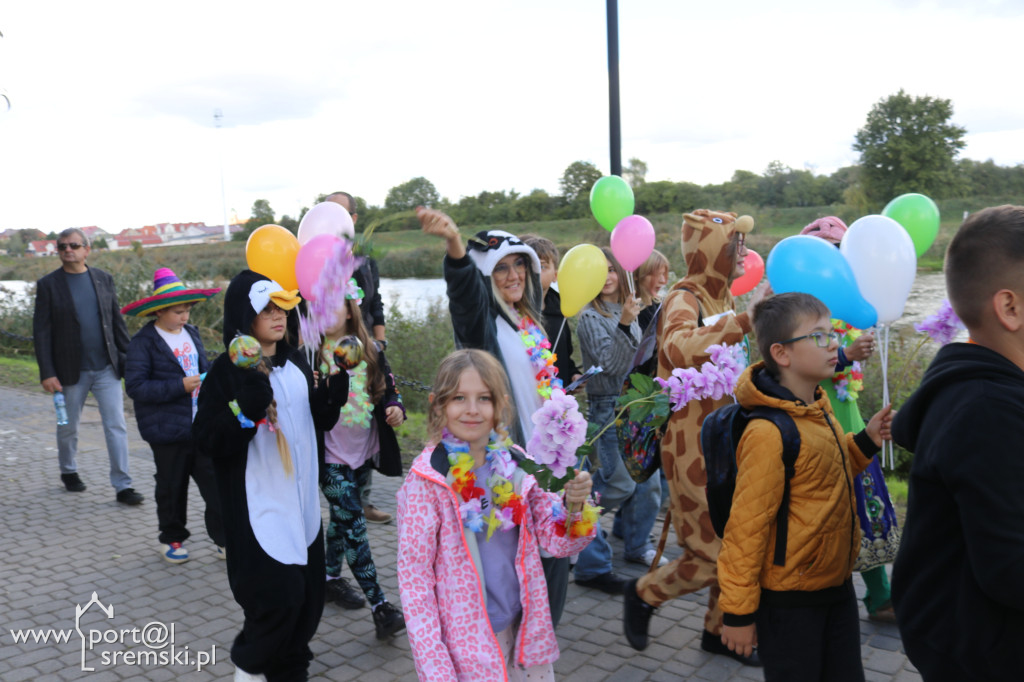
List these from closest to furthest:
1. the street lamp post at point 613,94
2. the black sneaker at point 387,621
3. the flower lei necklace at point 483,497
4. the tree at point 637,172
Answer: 1. the flower lei necklace at point 483,497
2. the black sneaker at point 387,621
3. the street lamp post at point 613,94
4. the tree at point 637,172

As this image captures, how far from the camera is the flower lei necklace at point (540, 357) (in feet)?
12.9

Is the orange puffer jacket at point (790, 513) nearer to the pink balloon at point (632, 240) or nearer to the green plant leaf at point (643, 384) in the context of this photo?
the green plant leaf at point (643, 384)

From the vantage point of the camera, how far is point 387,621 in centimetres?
417

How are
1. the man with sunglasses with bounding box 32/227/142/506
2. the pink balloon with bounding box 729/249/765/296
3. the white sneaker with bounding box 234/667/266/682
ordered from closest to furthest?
the white sneaker with bounding box 234/667/266/682
the pink balloon with bounding box 729/249/765/296
the man with sunglasses with bounding box 32/227/142/506

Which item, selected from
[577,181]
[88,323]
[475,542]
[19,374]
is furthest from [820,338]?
[19,374]

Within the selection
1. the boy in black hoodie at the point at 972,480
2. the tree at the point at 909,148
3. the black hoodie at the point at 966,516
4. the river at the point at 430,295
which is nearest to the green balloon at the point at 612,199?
the river at the point at 430,295

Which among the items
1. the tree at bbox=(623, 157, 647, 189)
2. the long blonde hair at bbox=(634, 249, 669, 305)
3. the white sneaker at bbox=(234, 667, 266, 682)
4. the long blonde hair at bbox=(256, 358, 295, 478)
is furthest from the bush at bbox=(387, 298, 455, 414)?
the white sneaker at bbox=(234, 667, 266, 682)

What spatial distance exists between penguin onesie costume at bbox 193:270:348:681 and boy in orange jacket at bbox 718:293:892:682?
1.85 m

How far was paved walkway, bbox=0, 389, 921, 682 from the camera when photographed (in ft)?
12.7

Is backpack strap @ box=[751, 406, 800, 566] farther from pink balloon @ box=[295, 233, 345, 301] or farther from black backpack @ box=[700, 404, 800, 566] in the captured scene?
pink balloon @ box=[295, 233, 345, 301]

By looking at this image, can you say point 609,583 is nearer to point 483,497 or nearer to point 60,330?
point 483,497

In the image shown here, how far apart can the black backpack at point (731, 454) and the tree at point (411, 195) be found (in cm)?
184

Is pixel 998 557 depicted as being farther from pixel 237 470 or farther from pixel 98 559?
pixel 98 559

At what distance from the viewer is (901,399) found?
23.3ft
